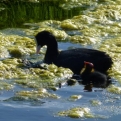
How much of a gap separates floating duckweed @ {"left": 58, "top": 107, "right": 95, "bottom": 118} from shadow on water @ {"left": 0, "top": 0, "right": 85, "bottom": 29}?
441cm

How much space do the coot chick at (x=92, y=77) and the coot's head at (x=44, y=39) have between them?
985mm

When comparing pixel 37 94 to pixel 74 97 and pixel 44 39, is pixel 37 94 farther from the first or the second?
pixel 44 39

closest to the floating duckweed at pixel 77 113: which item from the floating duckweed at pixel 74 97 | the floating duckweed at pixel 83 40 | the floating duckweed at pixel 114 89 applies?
the floating duckweed at pixel 74 97

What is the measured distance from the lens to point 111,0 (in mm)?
14266

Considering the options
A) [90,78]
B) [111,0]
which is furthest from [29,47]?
[111,0]

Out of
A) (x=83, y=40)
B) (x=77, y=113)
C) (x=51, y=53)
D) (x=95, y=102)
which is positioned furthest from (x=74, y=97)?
(x=83, y=40)

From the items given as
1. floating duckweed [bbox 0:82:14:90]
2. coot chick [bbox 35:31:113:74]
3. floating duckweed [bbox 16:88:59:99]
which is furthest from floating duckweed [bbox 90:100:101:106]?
coot chick [bbox 35:31:113:74]

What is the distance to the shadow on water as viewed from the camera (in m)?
12.3

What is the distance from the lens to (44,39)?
1006 centimetres

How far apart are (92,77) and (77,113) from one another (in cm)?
152

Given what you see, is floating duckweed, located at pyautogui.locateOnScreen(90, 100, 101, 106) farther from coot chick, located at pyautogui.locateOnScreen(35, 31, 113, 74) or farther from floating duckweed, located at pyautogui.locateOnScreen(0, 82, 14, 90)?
coot chick, located at pyautogui.locateOnScreen(35, 31, 113, 74)

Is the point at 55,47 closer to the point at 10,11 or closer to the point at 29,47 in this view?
the point at 29,47

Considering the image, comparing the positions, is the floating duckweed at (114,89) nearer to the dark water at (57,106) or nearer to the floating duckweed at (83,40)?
the dark water at (57,106)

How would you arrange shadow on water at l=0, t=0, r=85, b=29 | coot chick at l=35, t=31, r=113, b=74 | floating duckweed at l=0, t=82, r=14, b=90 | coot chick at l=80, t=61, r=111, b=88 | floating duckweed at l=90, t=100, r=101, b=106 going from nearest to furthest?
floating duckweed at l=90, t=100, r=101, b=106
floating duckweed at l=0, t=82, r=14, b=90
coot chick at l=80, t=61, r=111, b=88
coot chick at l=35, t=31, r=113, b=74
shadow on water at l=0, t=0, r=85, b=29
